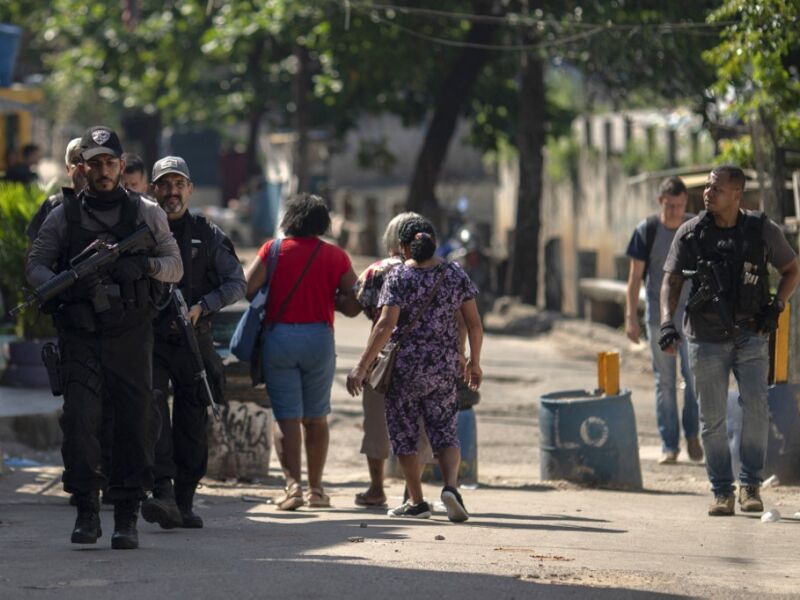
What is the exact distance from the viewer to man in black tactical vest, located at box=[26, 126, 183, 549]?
26.7 feet

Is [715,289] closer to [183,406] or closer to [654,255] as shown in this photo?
[654,255]

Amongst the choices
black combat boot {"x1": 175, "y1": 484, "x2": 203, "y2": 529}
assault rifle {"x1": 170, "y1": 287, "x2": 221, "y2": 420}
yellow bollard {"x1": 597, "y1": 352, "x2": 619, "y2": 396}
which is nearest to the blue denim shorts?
assault rifle {"x1": 170, "y1": 287, "x2": 221, "y2": 420}

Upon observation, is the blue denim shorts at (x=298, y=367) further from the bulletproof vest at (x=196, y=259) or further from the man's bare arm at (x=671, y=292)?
the man's bare arm at (x=671, y=292)

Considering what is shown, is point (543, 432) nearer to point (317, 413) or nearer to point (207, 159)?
point (317, 413)

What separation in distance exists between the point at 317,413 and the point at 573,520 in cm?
158

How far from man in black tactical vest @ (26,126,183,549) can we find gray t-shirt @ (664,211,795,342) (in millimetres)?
3007

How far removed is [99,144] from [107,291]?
659mm

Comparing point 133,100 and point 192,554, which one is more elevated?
point 133,100

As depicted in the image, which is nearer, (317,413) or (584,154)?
(317,413)

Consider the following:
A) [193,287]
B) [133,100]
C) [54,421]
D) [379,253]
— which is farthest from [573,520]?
[133,100]

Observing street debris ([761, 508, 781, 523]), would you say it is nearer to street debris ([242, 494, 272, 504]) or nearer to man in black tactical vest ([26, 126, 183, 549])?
street debris ([242, 494, 272, 504])

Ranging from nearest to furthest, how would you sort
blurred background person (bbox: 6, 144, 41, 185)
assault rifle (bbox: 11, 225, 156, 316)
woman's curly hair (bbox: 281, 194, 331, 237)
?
assault rifle (bbox: 11, 225, 156, 316)
woman's curly hair (bbox: 281, 194, 331, 237)
blurred background person (bbox: 6, 144, 41, 185)

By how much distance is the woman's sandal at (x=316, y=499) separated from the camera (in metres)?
10.4

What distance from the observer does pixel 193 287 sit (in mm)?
9352
